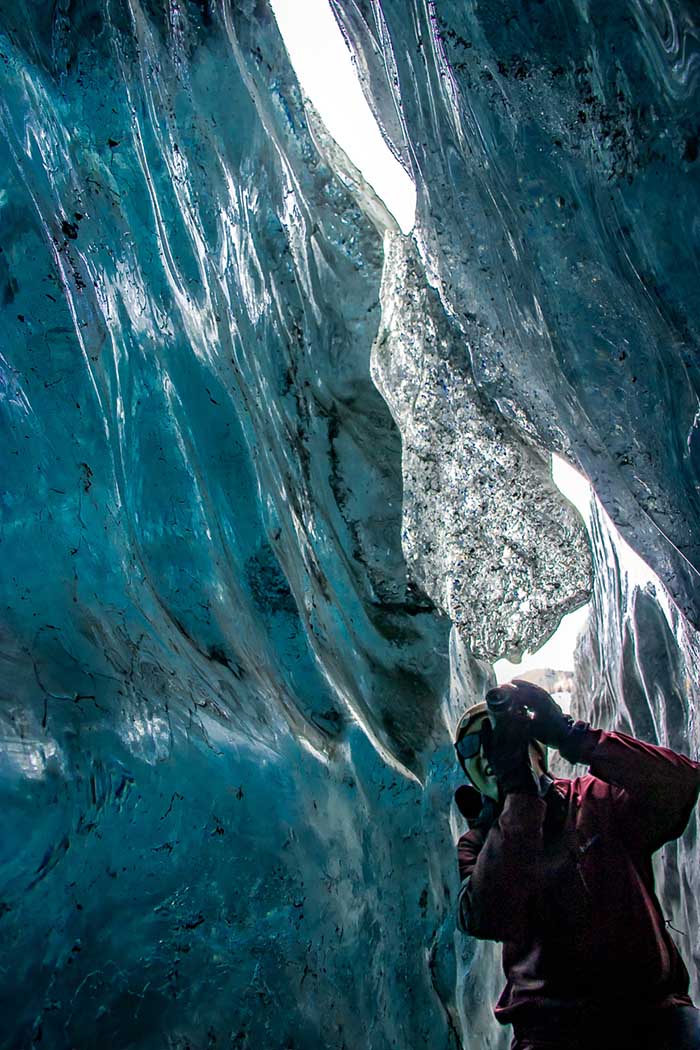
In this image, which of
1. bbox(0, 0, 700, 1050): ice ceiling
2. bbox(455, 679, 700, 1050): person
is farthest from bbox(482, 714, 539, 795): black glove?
bbox(0, 0, 700, 1050): ice ceiling

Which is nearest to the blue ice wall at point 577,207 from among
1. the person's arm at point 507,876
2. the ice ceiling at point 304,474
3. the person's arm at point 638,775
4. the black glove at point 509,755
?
the ice ceiling at point 304,474

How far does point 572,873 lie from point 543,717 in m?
0.39

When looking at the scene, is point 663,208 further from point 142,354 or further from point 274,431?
point 274,431

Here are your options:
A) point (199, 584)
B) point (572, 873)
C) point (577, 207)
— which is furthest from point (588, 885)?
point (577, 207)

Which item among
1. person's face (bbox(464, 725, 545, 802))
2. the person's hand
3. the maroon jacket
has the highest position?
the person's hand

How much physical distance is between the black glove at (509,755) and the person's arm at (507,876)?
27mm

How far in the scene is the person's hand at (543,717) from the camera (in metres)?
1.94

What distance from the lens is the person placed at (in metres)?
1.84

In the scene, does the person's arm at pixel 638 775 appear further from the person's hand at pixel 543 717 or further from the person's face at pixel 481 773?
the person's face at pixel 481 773

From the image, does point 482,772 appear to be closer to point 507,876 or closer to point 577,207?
point 507,876

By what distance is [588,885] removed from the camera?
1916 millimetres

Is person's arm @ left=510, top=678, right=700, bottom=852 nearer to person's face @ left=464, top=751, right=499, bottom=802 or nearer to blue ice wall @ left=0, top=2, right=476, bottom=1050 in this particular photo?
person's face @ left=464, top=751, right=499, bottom=802

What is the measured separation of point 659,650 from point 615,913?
0.97 meters

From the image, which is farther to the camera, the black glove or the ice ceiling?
the black glove
